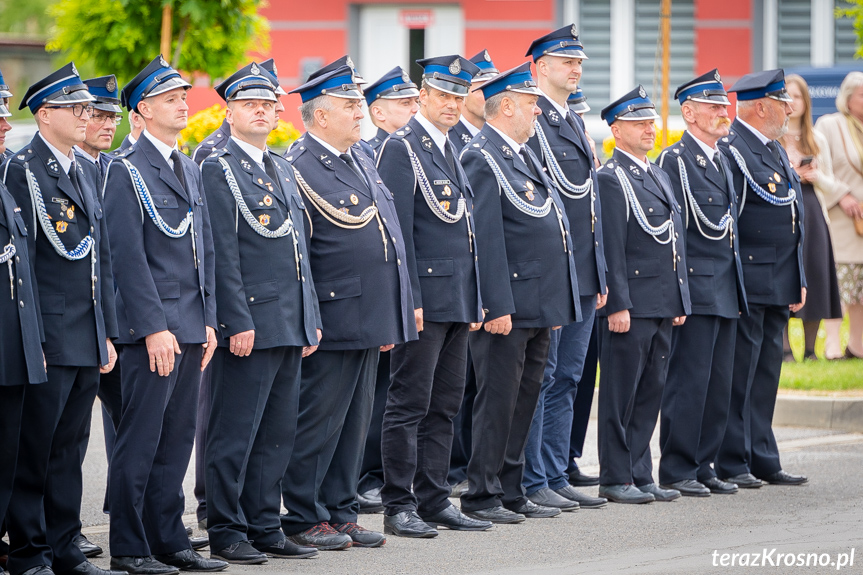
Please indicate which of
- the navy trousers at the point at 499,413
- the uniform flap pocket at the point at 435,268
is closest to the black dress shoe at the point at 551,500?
the navy trousers at the point at 499,413

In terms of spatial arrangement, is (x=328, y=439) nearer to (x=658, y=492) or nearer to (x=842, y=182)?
(x=658, y=492)

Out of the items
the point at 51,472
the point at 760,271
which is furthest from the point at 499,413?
the point at 51,472

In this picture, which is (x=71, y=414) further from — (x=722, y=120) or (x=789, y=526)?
(x=722, y=120)

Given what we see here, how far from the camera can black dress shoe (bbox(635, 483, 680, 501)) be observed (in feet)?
24.8

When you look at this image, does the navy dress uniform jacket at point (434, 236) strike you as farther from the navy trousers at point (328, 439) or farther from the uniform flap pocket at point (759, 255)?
the uniform flap pocket at point (759, 255)

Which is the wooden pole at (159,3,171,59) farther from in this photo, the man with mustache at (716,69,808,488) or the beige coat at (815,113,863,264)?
the beige coat at (815,113,863,264)

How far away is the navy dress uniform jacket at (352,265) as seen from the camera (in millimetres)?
6348

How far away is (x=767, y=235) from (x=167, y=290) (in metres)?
3.90

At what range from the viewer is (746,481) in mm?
8031

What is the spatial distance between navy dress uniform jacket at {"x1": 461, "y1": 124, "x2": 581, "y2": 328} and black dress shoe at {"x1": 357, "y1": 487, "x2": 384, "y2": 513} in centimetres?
123

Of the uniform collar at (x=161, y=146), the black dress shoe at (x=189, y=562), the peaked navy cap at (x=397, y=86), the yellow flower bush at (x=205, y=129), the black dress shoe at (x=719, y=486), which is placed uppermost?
the yellow flower bush at (x=205, y=129)

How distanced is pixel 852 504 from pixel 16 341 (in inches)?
173

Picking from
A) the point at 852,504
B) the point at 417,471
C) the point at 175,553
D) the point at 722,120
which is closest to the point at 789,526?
the point at 852,504

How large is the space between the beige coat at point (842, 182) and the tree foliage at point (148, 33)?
498 centimetres
